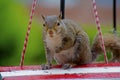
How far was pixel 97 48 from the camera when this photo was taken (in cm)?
305

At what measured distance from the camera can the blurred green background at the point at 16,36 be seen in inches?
176

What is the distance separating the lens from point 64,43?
266 centimetres

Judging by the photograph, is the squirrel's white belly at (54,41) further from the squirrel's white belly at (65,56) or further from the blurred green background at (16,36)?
the blurred green background at (16,36)

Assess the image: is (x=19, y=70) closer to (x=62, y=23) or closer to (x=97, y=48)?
(x=62, y=23)

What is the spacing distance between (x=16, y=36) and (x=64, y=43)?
79.8 inches

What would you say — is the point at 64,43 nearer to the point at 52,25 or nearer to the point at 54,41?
the point at 54,41

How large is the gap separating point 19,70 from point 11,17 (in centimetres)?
233

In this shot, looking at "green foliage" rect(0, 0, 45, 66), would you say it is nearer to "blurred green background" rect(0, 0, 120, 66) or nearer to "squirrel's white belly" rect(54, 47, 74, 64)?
"blurred green background" rect(0, 0, 120, 66)

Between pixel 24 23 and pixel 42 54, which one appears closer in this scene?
pixel 42 54

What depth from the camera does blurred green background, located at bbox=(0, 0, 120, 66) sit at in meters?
4.46

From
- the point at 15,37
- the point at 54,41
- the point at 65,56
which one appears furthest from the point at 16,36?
the point at 54,41

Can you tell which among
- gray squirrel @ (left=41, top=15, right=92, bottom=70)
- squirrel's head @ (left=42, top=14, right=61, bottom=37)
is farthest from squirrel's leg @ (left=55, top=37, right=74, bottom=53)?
squirrel's head @ (left=42, top=14, right=61, bottom=37)

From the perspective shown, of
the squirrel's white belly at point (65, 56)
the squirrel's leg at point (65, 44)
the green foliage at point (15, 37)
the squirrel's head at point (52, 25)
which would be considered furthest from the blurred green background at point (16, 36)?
the squirrel's head at point (52, 25)

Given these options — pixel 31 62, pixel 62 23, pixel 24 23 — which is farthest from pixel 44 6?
pixel 62 23
